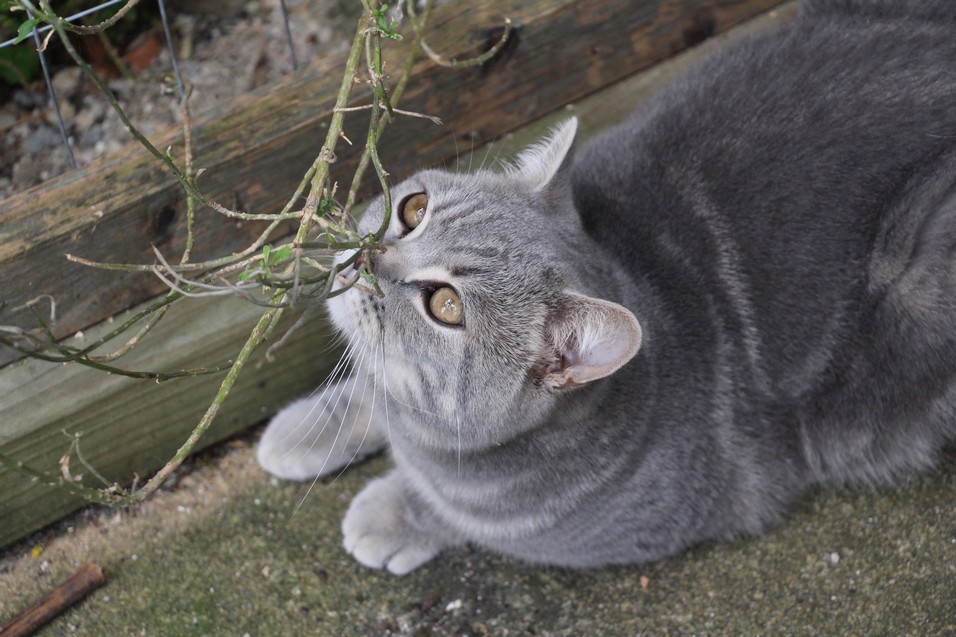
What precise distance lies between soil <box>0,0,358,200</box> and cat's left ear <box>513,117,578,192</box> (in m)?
0.83

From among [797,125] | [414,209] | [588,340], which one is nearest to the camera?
[588,340]

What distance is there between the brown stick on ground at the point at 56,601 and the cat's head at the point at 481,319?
79 centimetres

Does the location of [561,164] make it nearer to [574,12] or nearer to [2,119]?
[574,12]

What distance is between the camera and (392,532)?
7.14 feet

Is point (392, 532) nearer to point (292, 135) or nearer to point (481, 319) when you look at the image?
point (481, 319)

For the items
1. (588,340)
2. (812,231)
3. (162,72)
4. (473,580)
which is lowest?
(473,580)

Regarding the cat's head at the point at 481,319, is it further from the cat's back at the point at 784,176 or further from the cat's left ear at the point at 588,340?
the cat's back at the point at 784,176

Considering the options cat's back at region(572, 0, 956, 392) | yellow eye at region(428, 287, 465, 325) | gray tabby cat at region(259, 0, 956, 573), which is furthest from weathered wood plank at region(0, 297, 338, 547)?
cat's back at region(572, 0, 956, 392)

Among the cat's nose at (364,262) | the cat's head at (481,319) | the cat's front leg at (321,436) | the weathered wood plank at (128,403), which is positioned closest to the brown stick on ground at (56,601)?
the weathered wood plank at (128,403)

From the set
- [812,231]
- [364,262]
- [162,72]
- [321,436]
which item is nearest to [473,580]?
[321,436]

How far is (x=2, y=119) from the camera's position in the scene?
8.19 ft

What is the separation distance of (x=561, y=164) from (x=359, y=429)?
2.92 feet

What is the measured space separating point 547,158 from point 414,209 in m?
0.30

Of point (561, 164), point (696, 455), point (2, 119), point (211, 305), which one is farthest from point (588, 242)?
point (2, 119)
